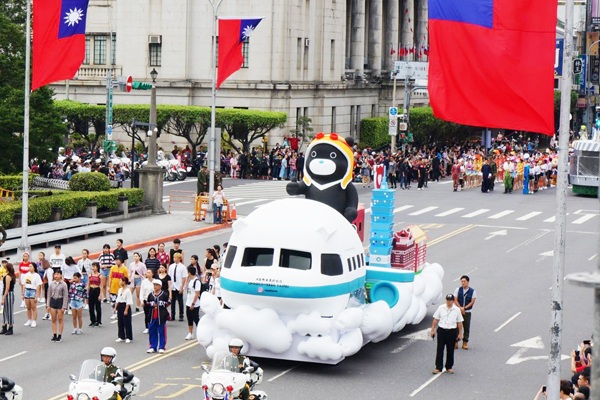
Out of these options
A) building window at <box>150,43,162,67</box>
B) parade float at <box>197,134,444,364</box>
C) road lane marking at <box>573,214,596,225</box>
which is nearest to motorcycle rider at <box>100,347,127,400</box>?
parade float at <box>197,134,444,364</box>

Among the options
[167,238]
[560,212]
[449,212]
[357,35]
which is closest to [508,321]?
[560,212]

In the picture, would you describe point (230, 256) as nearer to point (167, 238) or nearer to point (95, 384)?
point (95, 384)

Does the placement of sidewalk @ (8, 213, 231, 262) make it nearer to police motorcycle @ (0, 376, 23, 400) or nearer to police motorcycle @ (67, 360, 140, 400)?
police motorcycle @ (67, 360, 140, 400)

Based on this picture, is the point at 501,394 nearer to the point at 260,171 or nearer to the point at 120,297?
the point at 120,297

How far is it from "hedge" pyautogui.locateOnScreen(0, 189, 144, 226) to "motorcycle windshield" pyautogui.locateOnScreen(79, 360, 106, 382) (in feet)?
67.1

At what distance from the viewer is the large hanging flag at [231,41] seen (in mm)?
42156

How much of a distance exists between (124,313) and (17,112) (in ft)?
58.5

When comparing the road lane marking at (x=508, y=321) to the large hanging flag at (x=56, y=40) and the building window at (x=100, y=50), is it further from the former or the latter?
the building window at (x=100, y=50)

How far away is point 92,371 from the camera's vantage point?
17094 mm

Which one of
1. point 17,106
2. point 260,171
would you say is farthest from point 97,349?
point 260,171

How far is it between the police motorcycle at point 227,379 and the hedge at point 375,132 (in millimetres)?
66582

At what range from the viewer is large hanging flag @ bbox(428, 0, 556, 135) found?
15.1 meters

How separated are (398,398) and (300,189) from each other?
239 inches

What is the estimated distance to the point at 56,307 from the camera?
24578 millimetres
